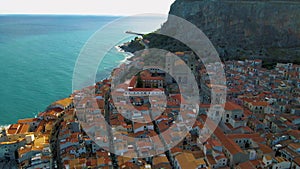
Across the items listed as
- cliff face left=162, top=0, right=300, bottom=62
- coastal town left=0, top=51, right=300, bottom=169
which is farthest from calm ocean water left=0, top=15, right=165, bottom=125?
cliff face left=162, top=0, right=300, bottom=62

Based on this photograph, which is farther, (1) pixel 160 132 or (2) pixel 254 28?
(2) pixel 254 28

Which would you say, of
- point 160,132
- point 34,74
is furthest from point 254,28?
point 34,74

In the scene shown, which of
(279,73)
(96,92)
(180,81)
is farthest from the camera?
(279,73)

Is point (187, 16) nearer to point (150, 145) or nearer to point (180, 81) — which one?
point (180, 81)

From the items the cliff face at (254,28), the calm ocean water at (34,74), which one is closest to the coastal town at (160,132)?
the calm ocean water at (34,74)

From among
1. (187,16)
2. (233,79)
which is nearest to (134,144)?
(233,79)

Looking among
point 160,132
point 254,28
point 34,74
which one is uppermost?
point 254,28

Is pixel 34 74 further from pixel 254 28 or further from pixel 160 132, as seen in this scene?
pixel 254 28

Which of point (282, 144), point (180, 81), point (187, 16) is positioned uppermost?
point (187, 16)
